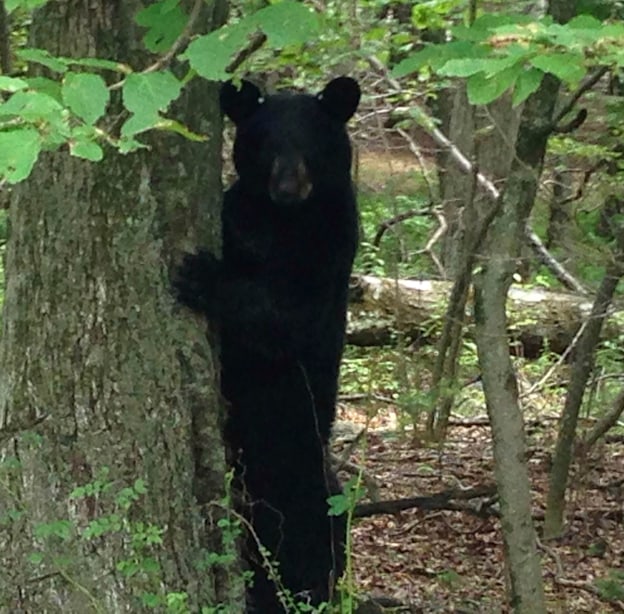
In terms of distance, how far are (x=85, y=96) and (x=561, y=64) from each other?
3.17 feet

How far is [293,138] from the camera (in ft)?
14.5

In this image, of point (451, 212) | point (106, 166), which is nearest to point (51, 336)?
point (106, 166)

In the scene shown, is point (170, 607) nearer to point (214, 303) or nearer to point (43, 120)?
point (214, 303)

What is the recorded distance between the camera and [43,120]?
2219mm

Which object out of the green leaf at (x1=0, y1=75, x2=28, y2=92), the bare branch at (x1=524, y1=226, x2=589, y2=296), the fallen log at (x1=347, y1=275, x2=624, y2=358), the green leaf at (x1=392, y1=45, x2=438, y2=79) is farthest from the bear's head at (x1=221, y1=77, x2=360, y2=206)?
the fallen log at (x1=347, y1=275, x2=624, y2=358)

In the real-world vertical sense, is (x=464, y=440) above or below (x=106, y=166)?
below

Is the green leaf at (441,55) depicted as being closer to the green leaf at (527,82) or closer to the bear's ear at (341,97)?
the green leaf at (527,82)

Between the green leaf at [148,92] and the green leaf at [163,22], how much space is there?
0.60 metres

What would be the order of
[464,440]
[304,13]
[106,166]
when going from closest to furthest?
[304,13] < [106,166] < [464,440]

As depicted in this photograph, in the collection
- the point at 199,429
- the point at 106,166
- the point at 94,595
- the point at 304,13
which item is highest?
the point at 304,13

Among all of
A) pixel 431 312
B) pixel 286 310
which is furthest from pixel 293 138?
pixel 431 312

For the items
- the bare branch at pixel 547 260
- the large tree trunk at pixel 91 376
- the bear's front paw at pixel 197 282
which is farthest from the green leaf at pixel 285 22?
the bare branch at pixel 547 260

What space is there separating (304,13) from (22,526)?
2.15 m

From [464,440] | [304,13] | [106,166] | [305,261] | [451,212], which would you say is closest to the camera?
[304,13]
